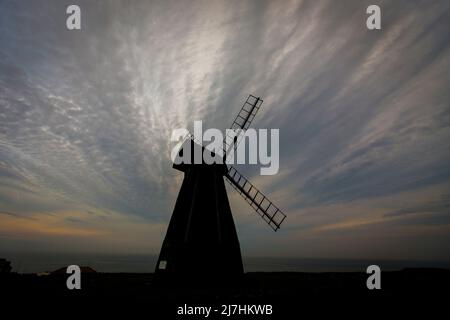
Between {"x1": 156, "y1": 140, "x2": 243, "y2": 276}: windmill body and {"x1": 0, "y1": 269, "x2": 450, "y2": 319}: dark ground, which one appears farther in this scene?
{"x1": 156, "y1": 140, "x2": 243, "y2": 276}: windmill body

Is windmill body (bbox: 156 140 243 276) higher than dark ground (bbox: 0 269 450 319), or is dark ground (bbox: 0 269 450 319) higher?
windmill body (bbox: 156 140 243 276)
